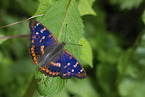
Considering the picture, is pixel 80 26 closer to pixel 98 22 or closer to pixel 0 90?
pixel 0 90

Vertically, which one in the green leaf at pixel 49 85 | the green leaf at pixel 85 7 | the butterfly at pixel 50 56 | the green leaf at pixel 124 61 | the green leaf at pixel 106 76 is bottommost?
the green leaf at pixel 106 76

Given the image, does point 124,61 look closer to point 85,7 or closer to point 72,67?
point 85,7

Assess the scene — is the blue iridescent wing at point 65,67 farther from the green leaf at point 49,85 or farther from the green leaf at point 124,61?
the green leaf at point 124,61

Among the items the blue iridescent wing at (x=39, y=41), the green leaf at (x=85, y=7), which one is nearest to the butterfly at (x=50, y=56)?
the blue iridescent wing at (x=39, y=41)

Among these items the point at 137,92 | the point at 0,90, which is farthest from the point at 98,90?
the point at 0,90

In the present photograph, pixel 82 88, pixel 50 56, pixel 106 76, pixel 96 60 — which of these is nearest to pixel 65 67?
pixel 50 56

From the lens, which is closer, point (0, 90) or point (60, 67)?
point (60, 67)
